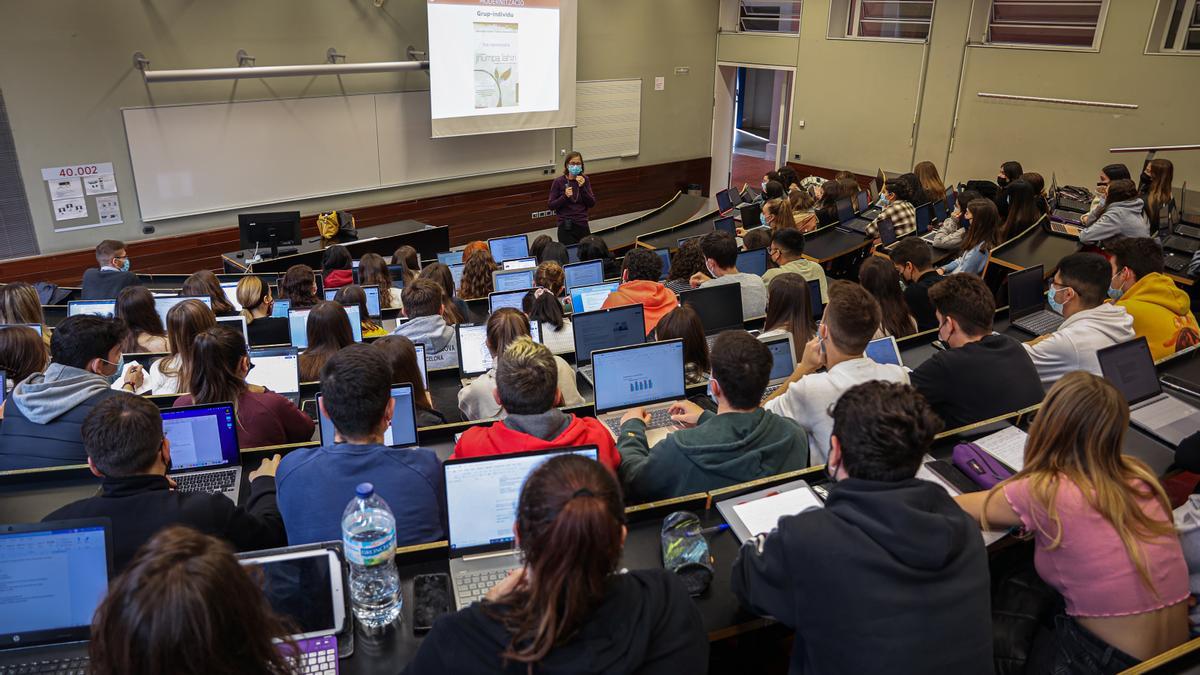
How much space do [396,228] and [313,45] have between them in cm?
224

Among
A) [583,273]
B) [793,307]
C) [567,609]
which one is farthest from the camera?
[583,273]

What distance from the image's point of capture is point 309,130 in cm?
912

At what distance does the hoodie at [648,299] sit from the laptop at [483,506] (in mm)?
2597

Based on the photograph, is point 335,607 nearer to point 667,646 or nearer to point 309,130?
point 667,646

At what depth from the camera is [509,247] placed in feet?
27.3

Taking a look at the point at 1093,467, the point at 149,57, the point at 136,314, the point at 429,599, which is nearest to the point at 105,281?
the point at 136,314

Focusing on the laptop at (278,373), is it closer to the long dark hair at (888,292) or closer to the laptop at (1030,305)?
the long dark hair at (888,292)

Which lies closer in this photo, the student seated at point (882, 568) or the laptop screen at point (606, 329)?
the student seated at point (882, 568)

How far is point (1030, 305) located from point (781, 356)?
6.94 feet

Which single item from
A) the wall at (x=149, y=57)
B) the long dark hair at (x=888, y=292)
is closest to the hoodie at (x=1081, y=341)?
the long dark hair at (x=888, y=292)

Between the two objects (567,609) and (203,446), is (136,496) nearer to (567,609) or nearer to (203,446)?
(203,446)

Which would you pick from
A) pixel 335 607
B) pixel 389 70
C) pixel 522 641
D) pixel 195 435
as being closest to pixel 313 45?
→ pixel 389 70

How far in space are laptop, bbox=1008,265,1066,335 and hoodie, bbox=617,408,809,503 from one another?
2.90 metres

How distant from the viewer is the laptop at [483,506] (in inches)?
90.6
